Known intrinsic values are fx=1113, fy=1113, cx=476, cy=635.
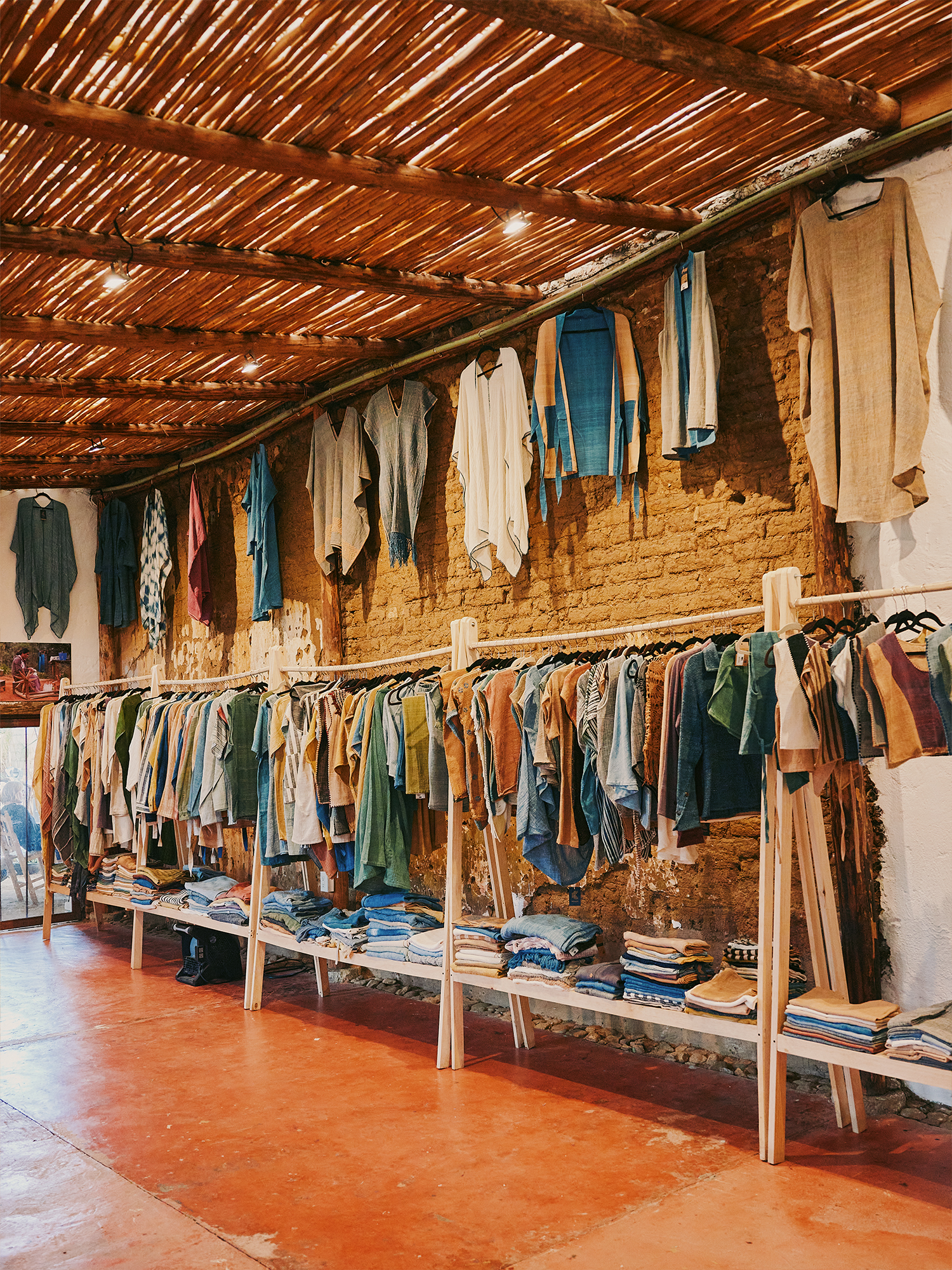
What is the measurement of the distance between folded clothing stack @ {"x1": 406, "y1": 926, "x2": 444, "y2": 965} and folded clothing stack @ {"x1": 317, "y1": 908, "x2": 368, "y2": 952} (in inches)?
14.6

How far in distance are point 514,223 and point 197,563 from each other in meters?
4.74

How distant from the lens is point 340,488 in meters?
7.08

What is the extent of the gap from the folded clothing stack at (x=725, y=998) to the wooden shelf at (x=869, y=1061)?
18 centimetres

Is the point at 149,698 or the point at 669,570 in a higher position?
the point at 669,570

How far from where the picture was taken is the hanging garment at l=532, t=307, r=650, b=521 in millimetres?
5273

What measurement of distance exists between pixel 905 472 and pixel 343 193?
2.48m

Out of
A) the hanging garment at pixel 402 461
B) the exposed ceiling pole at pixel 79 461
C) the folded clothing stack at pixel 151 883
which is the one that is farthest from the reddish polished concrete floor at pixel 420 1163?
the exposed ceiling pole at pixel 79 461

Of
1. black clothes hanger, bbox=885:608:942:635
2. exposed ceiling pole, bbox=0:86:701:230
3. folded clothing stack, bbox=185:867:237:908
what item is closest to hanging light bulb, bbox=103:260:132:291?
exposed ceiling pole, bbox=0:86:701:230

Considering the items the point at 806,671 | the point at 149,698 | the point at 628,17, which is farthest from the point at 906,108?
the point at 149,698

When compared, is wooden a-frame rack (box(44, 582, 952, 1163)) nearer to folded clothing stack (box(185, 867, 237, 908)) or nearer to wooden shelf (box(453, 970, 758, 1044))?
wooden shelf (box(453, 970, 758, 1044))

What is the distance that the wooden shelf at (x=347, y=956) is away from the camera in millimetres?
5094

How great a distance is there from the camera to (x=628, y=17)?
11.1 ft

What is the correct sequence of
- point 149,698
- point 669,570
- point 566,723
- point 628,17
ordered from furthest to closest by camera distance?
1. point 149,698
2. point 669,570
3. point 566,723
4. point 628,17

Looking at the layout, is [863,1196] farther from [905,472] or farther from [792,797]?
[905,472]
